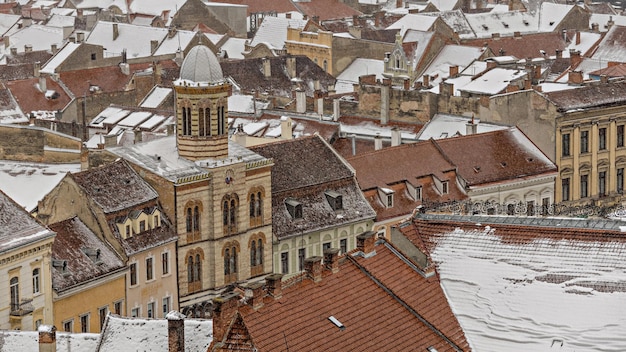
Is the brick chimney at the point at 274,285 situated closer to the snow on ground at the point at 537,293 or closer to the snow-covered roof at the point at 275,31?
the snow on ground at the point at 537,293

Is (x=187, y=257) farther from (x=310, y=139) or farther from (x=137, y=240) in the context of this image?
(x=310, y=139)

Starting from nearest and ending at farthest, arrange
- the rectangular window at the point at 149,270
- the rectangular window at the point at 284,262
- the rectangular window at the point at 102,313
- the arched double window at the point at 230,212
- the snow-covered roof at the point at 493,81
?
1. the rectangular window at the point at 102,313
2. the rectangular window at the point at 149,270
3. the arched double window at the point at 230,212
4. the rectangular window at the point at 284,262
5. the snow-covered roof at the point at 493,81

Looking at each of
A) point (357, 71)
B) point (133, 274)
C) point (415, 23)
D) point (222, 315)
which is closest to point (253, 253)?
point (133, 274)

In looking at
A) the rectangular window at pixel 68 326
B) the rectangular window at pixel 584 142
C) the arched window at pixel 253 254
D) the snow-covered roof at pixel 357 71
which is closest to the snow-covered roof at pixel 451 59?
the snow-covered roof at pixel 357 71

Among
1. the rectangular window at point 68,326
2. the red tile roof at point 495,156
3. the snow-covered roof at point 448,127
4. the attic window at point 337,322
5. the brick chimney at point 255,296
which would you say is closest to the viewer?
the brick chimney at point 255,296

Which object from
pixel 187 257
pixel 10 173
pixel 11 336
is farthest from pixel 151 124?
pixel 11 336

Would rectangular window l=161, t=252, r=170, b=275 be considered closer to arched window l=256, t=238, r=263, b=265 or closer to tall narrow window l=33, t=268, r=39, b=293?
arched window l=256, t=238, r=263, b=265

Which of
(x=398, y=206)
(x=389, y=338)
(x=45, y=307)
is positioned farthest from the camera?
(x=398, y=206)
